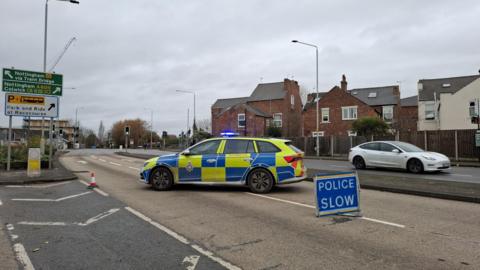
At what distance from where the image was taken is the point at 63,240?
549 cm

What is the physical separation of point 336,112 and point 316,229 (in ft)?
134

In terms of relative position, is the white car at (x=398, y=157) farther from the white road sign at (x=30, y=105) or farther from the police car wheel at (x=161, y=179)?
the white road sign at (x=30, y=105)

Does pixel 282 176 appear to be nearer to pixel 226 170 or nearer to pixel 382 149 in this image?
pixel 226 170

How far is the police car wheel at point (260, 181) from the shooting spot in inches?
384

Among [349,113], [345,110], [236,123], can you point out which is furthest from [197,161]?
[236,123]

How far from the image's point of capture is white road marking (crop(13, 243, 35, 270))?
4411 millimetres

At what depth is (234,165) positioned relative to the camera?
9.96 metres

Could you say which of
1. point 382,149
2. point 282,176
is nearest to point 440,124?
point 382,149

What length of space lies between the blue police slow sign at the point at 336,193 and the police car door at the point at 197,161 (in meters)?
3.79

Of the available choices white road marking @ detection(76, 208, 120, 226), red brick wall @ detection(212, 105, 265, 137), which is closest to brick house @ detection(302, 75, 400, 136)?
red brick wall @ detection(212, 105, 265, 137)

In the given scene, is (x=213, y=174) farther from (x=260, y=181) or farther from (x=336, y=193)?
(x=336, y=193)

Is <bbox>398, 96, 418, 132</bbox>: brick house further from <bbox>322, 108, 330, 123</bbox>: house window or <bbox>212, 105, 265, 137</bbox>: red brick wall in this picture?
<bbox>212, 105, 265, 137</bbox>: red brick wall

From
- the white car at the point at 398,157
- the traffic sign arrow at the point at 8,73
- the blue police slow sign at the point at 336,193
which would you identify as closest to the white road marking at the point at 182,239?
the blue police slow sign at the point at 336,193

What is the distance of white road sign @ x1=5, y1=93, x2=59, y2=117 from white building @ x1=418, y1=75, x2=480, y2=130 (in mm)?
28250
